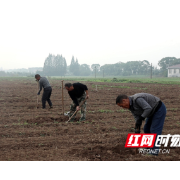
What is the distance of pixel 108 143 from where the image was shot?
4789 millimetres

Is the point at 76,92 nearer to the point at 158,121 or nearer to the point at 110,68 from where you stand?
the point at 158,121

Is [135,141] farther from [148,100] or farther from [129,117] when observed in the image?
[129,117]

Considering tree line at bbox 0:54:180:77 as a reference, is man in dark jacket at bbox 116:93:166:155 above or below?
below

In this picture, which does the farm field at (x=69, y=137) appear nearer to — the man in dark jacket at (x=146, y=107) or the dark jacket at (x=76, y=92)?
the man in dark jacket at (x=146, y=107)

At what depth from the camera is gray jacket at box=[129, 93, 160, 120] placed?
3594mm

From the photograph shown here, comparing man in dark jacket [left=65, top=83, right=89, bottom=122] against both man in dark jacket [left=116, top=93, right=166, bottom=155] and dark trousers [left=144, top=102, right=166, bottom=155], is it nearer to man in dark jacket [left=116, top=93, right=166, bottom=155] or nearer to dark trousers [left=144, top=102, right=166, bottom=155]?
man in dark jacket [left=116, top=93, right=166, bottom=155]

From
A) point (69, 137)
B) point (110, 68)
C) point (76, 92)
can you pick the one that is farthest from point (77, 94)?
point (110, 68)

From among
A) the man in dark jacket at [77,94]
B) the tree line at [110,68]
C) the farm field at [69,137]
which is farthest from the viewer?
the tree line at [110,68]

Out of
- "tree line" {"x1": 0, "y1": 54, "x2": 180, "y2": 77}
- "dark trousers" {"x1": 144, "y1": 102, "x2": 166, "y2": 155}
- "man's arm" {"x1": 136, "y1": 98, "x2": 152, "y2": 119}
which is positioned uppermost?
"tree line" {"x1": 0, "y1": 54, "x2": 180, "y2": 77}

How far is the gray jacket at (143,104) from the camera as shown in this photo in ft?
11.8

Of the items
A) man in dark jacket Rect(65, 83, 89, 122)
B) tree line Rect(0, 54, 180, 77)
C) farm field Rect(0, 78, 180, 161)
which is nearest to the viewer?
farm field Rect(0, 78, 180, 161)

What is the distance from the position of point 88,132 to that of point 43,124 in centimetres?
166

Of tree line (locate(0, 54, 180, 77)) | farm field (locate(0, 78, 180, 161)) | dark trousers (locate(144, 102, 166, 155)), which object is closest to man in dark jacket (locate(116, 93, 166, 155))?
dark trousers (locate(144, 102, 166, 155))

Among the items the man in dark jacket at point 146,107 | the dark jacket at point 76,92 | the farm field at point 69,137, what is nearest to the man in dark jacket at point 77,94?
the dark jacket at point 76,92
